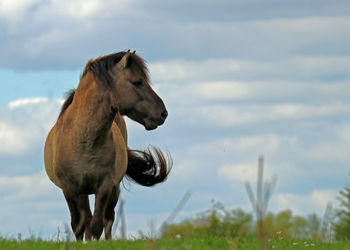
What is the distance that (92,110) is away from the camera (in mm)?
9516

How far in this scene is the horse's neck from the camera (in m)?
9.45

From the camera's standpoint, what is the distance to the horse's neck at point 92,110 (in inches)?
372

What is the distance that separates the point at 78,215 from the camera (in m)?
10.2

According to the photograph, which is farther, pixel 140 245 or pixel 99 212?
pixel 99 212

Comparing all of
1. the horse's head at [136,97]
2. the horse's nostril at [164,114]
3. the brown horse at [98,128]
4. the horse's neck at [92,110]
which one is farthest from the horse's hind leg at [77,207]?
the horse's nostril at [164,114]

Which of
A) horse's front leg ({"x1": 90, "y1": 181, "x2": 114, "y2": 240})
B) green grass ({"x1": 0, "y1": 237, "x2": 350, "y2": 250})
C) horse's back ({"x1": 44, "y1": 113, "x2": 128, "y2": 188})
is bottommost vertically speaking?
green grass ({"x1": 0, "y1": 237, "x2": 350, "y2": 250})

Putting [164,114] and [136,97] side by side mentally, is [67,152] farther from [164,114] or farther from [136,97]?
[164,114]

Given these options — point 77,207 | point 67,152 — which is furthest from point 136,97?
point 77,207

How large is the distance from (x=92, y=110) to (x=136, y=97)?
68 centimetres

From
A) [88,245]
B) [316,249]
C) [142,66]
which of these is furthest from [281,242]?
[142,66]

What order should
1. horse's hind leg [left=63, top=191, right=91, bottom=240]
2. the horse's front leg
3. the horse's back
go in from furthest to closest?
1. horse's hind leg [left=63, top=191, right=91, bottom=240]
2. the horse's back
3. the horse's front leg

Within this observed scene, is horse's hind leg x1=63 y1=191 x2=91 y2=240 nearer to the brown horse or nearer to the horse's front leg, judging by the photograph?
the brown horse

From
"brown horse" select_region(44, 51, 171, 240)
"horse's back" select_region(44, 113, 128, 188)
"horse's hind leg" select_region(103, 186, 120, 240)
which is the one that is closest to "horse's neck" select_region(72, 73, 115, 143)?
"brown horse" select_region(44, 51, 171, 240)

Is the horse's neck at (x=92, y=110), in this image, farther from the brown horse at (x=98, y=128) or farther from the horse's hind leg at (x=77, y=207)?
the horse's hind leg at (x=77, y=207)
